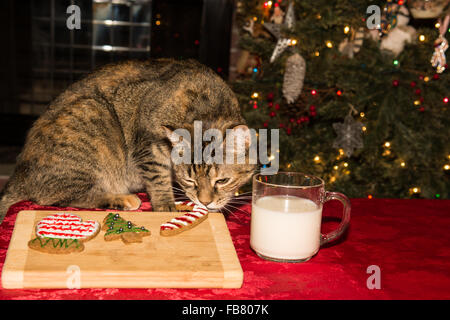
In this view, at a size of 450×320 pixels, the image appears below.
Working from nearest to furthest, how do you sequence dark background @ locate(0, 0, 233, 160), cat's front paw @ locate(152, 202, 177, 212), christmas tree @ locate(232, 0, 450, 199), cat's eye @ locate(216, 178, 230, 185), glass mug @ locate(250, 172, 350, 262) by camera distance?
glass mug @ locate(250, 172, 350, 262), cat's front paw @ locate(152, 202, 177, 212), cat's eye @ locate(216, 178, 230, 185), christmas tree @ locate(232, 0, 450, 199), dark background @ locate(0, 0, 233, 160)

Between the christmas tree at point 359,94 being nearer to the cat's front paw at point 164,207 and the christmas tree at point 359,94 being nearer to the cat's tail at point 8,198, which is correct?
the cat's front paw at point 164,207

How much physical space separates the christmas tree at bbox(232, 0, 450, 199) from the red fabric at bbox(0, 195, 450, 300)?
4.22ft

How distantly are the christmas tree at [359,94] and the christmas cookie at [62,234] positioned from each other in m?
1.80

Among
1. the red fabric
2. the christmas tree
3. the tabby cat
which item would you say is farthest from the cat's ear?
the christmas tree

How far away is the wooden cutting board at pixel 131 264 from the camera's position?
856 mm

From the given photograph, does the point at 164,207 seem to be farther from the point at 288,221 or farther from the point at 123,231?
the point at 288,221

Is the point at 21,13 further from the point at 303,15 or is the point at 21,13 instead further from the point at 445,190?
the point at 445,190

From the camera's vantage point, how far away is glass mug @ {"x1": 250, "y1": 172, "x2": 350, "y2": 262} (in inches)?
38.7

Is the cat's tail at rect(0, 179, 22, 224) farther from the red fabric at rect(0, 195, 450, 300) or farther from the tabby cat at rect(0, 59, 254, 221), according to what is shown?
the red fabric at rect(0, 195, 450, 300)

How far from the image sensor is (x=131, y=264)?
2.97ft

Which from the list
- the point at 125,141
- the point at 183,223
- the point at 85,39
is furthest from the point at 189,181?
the point at 85,39

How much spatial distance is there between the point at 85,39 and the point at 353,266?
3391 millimetres

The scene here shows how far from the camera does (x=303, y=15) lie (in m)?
2.77
